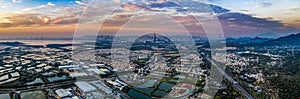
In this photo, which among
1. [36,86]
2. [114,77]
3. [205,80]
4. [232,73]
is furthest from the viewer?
[232,73]

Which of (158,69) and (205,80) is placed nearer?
(205,80)

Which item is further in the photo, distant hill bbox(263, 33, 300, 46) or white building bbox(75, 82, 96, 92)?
distant hill bbox(263, 33, 300, 46)

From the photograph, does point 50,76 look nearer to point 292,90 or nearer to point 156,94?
point 156,94

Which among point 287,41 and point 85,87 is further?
point 287,41

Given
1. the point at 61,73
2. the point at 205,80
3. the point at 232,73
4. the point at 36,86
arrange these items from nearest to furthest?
the point at 36,86 → the point at 205,80 → the point at 61,73 → the point at 232,73

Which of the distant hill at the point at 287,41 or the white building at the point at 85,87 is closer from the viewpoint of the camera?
the white building at the point at 85,87

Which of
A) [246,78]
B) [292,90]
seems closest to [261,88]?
[292,90]

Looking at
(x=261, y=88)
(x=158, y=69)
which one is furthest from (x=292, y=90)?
(x=158, y=69)

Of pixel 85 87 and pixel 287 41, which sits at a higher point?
pixel 85 87

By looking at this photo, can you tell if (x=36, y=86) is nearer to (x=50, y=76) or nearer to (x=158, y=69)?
(x=50, y=76)
